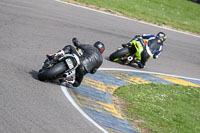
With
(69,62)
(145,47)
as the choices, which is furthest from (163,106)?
(145,47)

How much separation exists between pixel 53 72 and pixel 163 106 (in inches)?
130

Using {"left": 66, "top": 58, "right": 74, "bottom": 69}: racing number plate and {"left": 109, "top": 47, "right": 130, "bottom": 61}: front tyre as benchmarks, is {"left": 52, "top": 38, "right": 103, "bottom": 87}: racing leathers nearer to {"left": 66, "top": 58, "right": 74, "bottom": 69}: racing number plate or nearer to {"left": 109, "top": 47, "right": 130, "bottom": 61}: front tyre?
{"left": 66, "top": 58, "right": 74, "bottom": 69}: racing number plate

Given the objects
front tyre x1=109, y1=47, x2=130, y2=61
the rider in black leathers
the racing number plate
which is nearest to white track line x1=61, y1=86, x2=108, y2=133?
the rider in black leathers

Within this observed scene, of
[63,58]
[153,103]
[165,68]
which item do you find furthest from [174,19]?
[63,58]

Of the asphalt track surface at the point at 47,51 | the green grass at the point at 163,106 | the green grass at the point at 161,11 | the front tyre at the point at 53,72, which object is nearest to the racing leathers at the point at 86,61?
the front tyre at the point at 53,72

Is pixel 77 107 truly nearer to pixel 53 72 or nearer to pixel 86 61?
pixel 53 72

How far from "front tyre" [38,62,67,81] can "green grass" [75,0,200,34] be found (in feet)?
41.8

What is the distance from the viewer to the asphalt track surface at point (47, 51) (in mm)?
7371

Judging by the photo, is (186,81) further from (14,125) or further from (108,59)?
(14,125)

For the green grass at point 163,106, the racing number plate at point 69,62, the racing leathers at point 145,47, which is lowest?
the green grass at point 163,106

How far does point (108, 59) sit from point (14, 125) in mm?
7351

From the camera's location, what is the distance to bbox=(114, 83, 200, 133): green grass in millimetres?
9477

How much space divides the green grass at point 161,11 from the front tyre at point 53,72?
41.8ft

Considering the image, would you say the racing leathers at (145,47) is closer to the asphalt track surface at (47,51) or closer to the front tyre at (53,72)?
the asphalt track surface at (47,51)
